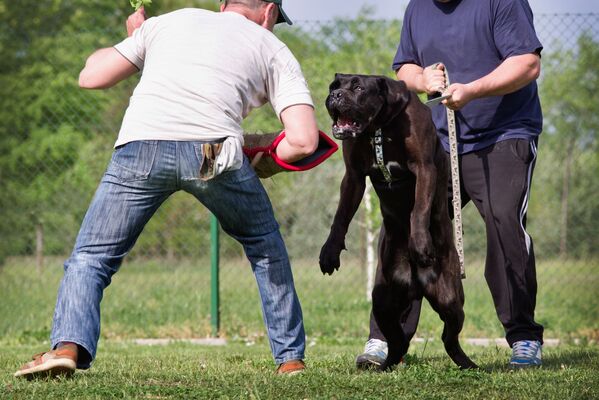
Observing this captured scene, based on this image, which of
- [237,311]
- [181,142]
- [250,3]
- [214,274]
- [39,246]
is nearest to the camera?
[181,142]

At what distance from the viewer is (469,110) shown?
508 cm

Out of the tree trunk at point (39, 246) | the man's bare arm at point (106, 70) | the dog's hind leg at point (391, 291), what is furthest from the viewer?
the tree trunk at point (39, 246)

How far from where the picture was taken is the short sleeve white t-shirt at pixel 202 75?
396 centimetres

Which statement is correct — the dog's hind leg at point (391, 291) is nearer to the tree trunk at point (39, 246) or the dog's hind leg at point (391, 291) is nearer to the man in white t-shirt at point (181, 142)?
the man in white t-shirt at point (181, 142)

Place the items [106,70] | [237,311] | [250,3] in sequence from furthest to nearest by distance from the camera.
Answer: [237,311] → [250,3] → [106,70]

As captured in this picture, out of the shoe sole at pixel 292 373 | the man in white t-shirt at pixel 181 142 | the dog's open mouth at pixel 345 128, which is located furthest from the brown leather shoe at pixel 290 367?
the dog's open mouth at pixel 345 128

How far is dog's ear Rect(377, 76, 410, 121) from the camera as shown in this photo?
4.22m

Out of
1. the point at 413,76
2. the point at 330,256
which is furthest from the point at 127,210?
the point at 413,76

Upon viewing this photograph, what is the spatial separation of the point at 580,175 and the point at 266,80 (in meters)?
5.16

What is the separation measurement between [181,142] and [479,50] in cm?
194

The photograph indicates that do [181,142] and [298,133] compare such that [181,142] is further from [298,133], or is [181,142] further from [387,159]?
[387,159]

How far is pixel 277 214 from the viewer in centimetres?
856

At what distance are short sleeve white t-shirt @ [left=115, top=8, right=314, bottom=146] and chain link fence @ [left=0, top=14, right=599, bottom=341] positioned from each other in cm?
426

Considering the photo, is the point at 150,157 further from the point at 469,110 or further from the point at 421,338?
the point at 421,338
